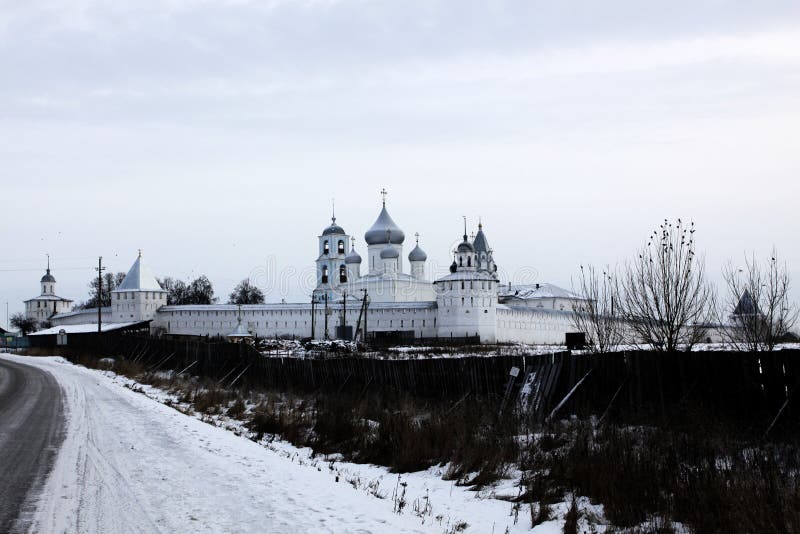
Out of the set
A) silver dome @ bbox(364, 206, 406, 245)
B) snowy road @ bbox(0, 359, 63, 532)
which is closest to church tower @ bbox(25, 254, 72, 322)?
silver dome @ bbox(364, 206, 406, 245)

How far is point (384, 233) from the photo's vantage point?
3799 inches

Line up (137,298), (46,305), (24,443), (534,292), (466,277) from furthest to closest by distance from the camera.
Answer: (46,305) → (534,292) → (137,298) → (466,277) → (24,443)

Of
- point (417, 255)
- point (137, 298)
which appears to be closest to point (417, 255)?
point (417, 255)

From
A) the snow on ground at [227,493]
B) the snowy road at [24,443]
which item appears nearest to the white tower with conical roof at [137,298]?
the snowy road at [24,443]

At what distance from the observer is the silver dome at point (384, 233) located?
96.4m

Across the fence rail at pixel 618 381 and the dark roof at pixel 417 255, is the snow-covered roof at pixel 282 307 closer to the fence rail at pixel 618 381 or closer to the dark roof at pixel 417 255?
the dark roof at pixel 417 255

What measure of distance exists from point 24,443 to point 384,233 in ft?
280

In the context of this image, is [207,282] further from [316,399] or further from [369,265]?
[316,399]

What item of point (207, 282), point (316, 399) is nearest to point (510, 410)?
point (316, 399)

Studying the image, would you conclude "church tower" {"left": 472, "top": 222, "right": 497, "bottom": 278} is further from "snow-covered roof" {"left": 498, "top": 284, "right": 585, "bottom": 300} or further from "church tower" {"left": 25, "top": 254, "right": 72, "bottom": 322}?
"church tower" {"left": 25, "top": 254, "right": 72, "bottom": 322}

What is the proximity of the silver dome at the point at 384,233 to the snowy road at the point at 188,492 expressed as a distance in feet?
275

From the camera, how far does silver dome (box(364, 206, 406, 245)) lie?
96.4m

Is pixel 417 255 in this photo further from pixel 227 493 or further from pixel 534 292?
pixel 227 493

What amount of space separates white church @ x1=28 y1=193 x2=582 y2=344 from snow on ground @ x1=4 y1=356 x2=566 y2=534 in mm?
54547
